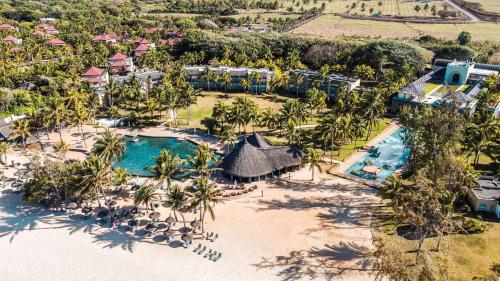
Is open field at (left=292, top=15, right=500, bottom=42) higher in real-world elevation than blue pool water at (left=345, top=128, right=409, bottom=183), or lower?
higher

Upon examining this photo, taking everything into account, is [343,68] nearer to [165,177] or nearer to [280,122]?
[280,122]

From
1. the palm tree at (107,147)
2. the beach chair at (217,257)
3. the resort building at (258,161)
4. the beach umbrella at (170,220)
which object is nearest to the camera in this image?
the beach chair at (217,257)

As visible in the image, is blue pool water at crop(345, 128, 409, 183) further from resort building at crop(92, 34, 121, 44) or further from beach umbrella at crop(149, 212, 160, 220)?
resort building at crop(92, 34, 121, 44)

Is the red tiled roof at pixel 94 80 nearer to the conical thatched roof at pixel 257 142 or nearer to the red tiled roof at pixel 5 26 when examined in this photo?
the conical thatched roof at pixel 257 142

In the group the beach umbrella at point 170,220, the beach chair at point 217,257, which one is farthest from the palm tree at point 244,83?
the beach chair at point 217,257

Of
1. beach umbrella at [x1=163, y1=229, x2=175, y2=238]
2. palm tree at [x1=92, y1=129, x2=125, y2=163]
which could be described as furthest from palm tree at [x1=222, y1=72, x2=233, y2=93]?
beach umbrella at [x1=163, y1=229, x2=175, y2=238]

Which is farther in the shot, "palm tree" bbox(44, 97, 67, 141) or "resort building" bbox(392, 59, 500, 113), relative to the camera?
"resort building" bbox(392, 59, 500, 113)

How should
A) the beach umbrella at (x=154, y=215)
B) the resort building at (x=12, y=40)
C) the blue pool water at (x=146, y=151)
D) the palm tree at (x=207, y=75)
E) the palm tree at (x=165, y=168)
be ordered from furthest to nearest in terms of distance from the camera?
the resort building at (x=12, y=40) → the palm tree at (x=207, y=75) → the blue pool water at (x=146, y=151) → the beach umbrella at (x=154, y=215) → the palm tree at (x=165, y=168)
